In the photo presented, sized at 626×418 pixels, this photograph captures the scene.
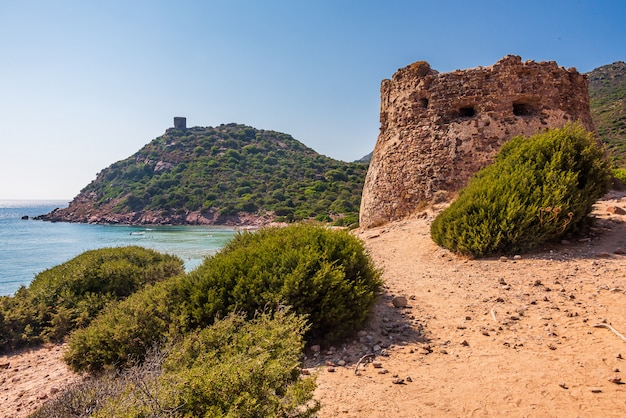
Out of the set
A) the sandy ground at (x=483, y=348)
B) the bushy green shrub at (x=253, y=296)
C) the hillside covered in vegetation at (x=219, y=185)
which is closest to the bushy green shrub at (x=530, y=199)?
the sandy ground at (x=483, y=348)

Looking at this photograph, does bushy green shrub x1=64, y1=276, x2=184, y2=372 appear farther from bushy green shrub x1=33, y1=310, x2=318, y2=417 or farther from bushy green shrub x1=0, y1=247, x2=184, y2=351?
bushy green shrub x1=0, y1=247, x2=184, y2=351

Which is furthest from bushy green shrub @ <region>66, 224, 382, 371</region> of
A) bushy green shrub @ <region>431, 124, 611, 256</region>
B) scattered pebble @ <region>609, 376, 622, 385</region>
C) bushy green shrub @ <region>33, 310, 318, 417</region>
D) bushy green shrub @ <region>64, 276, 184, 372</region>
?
bushy green shrub @ <region>431, 124, 611, 256</region>

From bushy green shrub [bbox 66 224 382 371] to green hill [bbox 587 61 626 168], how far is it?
24.7 m

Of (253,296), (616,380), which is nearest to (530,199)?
(616,380)

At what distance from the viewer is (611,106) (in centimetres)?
3634

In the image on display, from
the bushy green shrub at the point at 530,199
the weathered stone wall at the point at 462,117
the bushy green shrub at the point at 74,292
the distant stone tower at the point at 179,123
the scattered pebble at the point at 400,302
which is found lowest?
the bushy green shrub at the point at 74,292

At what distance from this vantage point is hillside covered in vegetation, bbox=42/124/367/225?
4419 centimetres

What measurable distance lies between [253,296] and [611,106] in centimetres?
4570

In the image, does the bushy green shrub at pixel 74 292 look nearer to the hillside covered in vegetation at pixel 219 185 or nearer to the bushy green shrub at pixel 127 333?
the bushy green shrub at pixel 127 333

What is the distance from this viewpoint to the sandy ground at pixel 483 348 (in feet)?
9.80

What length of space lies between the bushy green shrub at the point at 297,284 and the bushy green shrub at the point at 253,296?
0.5 inches

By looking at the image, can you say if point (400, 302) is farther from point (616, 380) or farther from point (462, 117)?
point (462, 117)

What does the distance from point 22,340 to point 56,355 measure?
130cm

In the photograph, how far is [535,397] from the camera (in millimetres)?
2947
